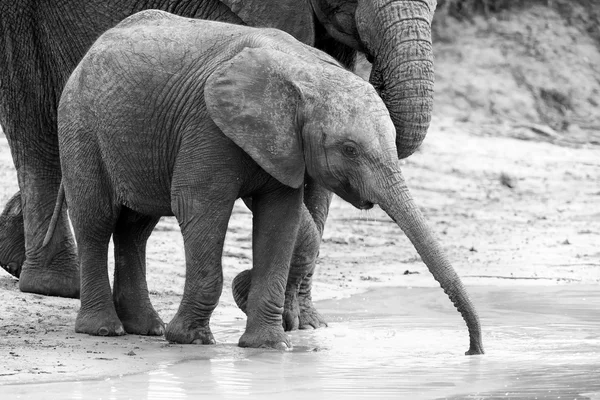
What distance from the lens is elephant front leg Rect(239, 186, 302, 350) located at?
7.20 metres

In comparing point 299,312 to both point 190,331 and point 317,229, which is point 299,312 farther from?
point 190,331

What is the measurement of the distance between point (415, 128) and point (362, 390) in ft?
5.60

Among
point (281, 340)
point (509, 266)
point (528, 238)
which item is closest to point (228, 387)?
point (281, 340)

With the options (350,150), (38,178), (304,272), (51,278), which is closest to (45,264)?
(51,278)

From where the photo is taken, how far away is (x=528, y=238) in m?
12.0

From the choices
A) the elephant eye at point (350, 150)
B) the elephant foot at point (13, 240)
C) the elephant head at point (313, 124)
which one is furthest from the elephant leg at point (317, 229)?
the elephant foot at point (13, 240)

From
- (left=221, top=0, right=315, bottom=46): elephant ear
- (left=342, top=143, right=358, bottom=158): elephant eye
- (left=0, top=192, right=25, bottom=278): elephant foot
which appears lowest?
(left=0, top=192, right=25, bottom=278): elephant foot

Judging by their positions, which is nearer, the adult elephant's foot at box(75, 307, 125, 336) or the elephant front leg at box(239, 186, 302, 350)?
the elephant front leg at box(239, 186, 302, 350)

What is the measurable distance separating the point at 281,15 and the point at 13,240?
252 centimetres

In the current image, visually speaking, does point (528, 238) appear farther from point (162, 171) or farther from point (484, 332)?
point (162, 171)

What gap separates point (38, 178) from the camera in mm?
9297

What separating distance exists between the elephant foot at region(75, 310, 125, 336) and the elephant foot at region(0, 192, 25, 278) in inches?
74.7

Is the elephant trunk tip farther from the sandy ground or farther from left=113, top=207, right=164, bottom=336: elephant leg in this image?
left=113, top=207, right=164, bottom=336: elephant leg

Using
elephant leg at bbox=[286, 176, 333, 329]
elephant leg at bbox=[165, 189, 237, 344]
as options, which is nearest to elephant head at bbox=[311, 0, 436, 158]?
elephant leg at bbox=[286, 176, 333, 329]
